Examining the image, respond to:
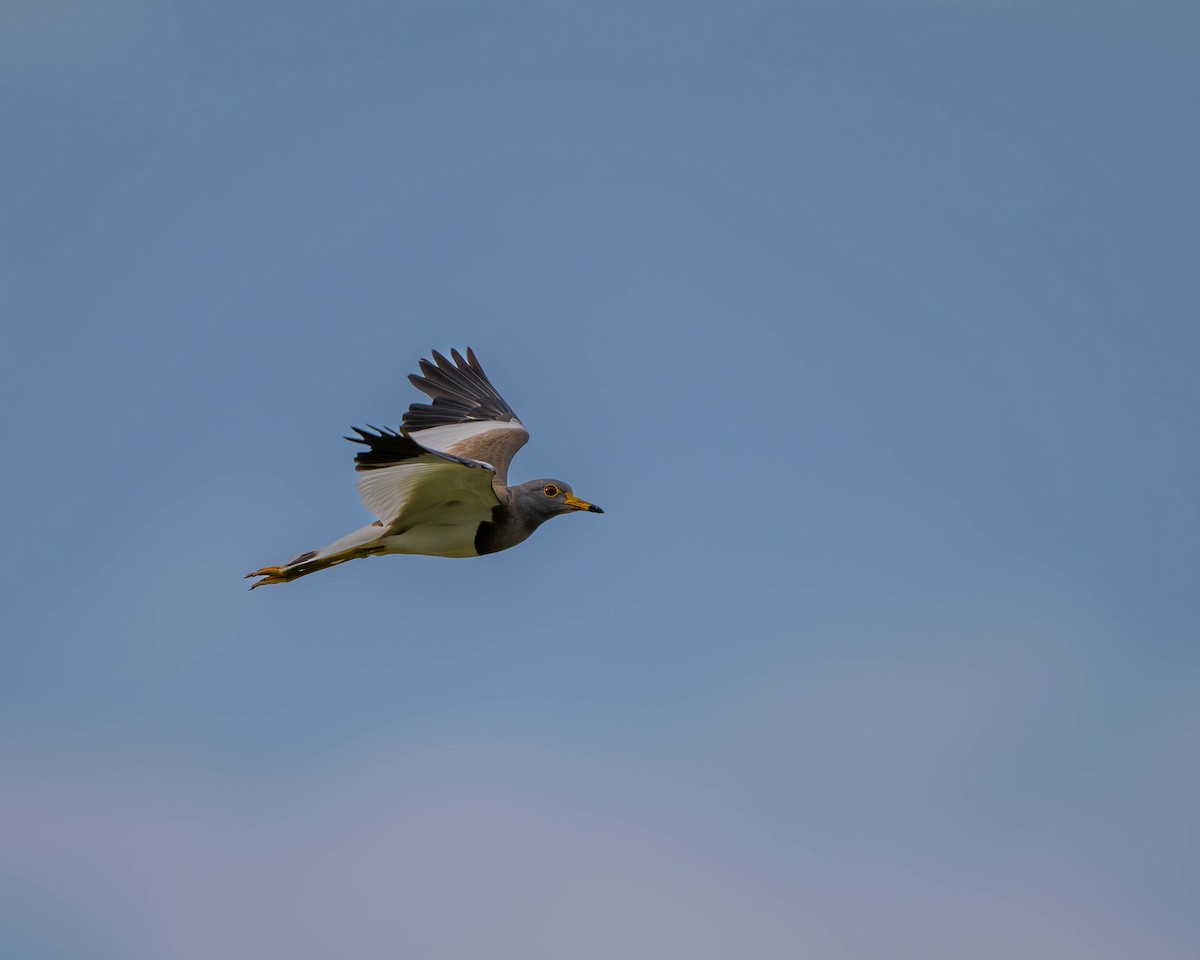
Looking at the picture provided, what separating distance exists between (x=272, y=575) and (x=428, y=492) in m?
2.37

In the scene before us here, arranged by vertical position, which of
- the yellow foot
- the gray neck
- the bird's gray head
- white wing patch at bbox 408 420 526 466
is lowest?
the yellow foot

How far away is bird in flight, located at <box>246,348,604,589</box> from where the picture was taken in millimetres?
14648

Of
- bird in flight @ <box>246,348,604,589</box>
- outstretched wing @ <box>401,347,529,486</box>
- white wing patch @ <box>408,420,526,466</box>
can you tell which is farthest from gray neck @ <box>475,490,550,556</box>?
white wing patch @ <box>408,420,526,466</box>

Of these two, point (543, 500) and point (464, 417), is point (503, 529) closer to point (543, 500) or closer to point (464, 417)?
point (543, 500)

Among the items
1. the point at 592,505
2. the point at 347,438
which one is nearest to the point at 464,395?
the point at 592,505

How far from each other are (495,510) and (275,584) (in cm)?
273

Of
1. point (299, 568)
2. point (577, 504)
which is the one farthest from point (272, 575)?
point (577, 504)

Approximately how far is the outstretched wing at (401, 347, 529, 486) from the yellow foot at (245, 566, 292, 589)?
279cm

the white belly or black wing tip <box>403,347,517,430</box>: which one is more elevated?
black wing tip <box>403,347,517,430</box>

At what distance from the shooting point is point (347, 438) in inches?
559

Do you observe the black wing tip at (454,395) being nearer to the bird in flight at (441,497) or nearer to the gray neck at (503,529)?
the bird in flight at (441,497)

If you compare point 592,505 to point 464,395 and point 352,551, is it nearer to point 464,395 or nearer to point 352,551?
point 352,551

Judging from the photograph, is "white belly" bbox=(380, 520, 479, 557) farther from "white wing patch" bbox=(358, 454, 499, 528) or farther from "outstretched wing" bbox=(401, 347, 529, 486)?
"outstretched wing" bbox=(401, 347, 529, 486)

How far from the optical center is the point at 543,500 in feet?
54.8
